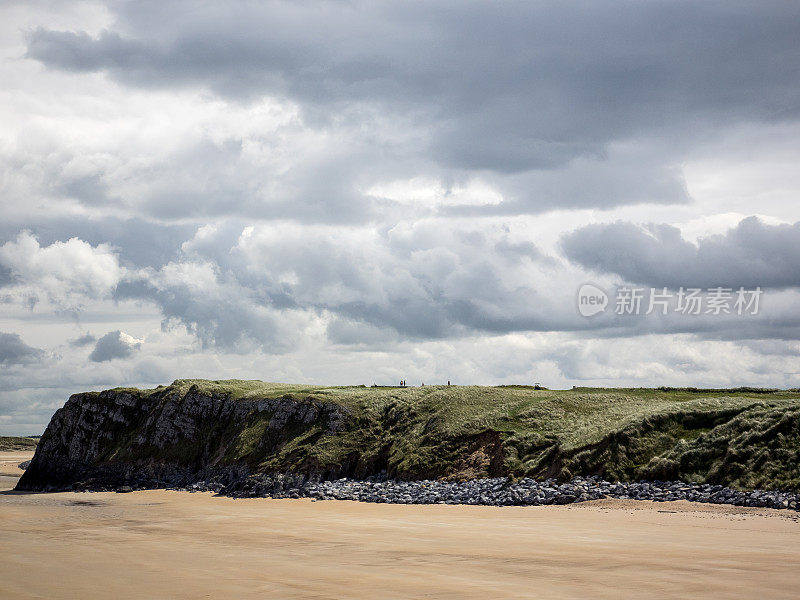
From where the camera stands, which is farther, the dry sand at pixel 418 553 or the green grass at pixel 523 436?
the green grass at pixel 523 436

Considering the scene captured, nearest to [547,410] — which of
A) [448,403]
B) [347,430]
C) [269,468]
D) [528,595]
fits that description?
[448,403]

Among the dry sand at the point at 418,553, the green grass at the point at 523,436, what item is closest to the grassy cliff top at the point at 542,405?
the green grass at the point at 523,436

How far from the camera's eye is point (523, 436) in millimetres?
44562

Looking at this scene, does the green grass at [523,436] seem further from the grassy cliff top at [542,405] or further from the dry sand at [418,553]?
the dry sand at [418,553]

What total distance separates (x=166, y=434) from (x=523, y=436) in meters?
35.6

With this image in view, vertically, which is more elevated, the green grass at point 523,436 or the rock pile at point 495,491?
the green grass at point 523,436

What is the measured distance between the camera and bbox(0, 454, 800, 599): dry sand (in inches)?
576

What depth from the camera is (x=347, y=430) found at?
173 feet

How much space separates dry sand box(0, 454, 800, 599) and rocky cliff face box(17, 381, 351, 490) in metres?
19.4

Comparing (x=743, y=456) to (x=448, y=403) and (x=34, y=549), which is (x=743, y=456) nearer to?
(x=448, y=403)

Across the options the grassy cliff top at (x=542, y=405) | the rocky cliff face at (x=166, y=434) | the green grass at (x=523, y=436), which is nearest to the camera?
the green grass at (x=523, y=436)

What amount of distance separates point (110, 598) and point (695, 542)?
16.1 meters

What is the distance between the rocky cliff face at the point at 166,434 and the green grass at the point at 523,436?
245mm

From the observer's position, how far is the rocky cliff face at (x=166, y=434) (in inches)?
2172
